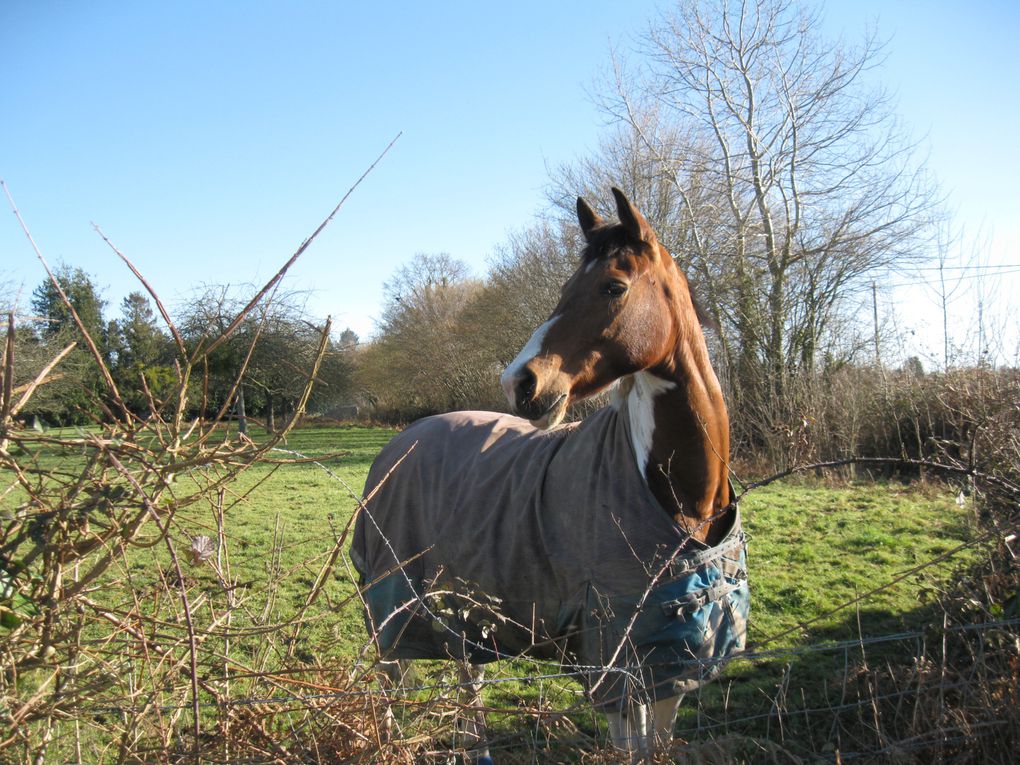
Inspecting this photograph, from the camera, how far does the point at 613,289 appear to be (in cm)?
243

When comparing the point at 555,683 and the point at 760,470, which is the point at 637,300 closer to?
the point at 555,683

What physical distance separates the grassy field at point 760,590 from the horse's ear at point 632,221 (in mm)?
1439

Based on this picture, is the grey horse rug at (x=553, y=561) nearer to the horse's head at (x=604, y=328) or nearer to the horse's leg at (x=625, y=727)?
the horse's leg at (x=625, y=727)

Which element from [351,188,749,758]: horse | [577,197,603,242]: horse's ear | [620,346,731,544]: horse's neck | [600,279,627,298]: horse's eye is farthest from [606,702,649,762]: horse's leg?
[577,197,603,242]: horse's ear

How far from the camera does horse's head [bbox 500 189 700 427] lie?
228 centimetres

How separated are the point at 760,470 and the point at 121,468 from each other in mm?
10699

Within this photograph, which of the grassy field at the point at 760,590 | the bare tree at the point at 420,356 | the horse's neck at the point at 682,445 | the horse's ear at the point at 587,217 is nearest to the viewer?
the grassy field at the point at 760,590

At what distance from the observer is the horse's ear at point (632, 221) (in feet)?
8.13

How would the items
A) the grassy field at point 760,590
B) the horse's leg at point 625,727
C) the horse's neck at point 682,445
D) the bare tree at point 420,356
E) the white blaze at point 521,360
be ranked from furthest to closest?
the bare tree at point 420,356 → the horse's neck at point 682,445 → the white blaze at point 521,360 → the horse's leg at point 625,727 → the grassy field at point 760,590

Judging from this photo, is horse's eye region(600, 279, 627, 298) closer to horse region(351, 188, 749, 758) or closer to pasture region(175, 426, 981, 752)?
horse region(351, 188, 749, 758)

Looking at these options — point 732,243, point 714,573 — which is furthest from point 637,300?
point 732,243

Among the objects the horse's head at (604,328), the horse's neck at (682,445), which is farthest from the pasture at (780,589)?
the horse's head at (604,328)

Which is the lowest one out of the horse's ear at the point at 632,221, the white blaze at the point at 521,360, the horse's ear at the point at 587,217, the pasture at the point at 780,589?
the pasture at the point at 780,589

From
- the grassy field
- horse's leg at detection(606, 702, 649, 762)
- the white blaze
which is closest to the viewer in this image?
the grassy field
